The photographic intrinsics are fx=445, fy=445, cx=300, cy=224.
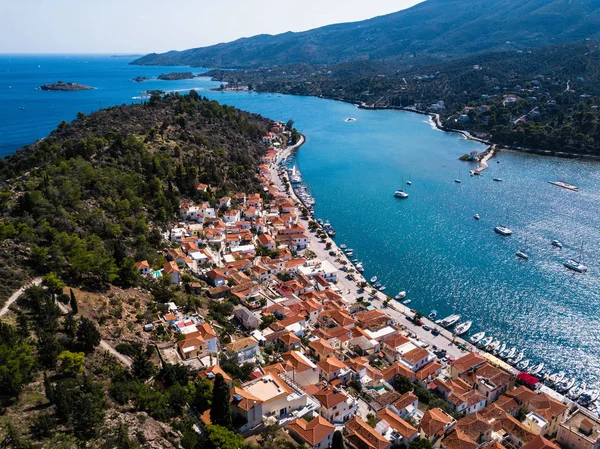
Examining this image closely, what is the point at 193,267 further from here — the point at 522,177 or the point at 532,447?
the point at 522,177

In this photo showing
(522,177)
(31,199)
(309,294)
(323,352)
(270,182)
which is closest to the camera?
(323,352)

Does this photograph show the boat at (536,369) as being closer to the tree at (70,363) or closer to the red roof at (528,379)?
the red roof at (528,379)

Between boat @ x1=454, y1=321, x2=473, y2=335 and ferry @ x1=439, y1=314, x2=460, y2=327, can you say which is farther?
ferry @ x1=439, y1=314, x2=460, y2=327

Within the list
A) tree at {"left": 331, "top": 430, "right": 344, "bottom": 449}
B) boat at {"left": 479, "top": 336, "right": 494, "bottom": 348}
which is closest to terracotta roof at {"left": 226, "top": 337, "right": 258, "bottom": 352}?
tree at {"left": 331, "top": 430, "right": 344, "bottom": 449}

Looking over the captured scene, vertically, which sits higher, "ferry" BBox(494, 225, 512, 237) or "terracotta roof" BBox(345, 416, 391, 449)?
"terracotta roof" BBox(345, 416, 391, 449)

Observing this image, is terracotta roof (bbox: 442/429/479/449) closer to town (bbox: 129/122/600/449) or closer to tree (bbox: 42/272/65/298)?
town (bbox: 129/122/600/449)

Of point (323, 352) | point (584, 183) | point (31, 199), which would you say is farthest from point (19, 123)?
point (584, 183)
